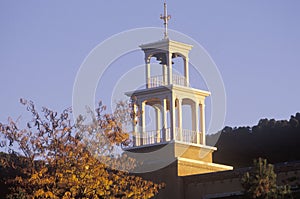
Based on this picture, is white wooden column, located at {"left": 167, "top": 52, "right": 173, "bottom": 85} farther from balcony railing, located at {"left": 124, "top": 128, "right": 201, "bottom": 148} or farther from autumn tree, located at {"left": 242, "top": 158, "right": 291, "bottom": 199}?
autumn tree, located at {"left": 242, "top": 158, "right": 291, "bottom": 199}

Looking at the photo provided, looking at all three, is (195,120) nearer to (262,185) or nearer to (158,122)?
(158,122)

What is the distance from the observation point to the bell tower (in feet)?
140

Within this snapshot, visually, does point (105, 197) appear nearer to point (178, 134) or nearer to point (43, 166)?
point (43, 166)

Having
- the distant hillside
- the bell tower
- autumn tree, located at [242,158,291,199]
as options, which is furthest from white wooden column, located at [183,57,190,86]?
the distant hillside

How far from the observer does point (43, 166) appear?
35312 millimetres

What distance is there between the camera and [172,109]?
42.7 metres

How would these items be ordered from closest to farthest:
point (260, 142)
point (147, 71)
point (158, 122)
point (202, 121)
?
point (147, 71)
point (202, 121)
point (158, 122)
point (260, 142)

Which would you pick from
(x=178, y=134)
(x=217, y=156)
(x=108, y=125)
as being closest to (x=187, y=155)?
(x=178, y=134)

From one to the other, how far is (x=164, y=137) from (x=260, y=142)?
24187 mm

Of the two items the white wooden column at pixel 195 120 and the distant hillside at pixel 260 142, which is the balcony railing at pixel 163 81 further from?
the distant hillside at pixel 260 142

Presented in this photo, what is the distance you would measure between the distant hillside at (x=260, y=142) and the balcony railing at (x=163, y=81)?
68.3 feet

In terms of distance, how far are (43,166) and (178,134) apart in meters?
9.12

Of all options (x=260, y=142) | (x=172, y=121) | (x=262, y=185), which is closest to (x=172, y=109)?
(x=172, y=121)

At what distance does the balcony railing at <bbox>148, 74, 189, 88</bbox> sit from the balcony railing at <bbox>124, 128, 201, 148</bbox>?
81.5 inches
